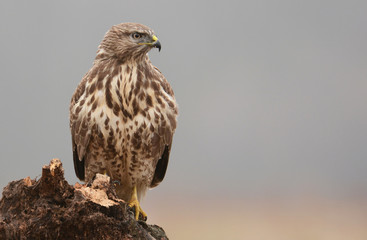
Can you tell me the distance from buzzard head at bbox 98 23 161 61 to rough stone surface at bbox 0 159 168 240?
179 cm

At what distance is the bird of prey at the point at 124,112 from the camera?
182 inches

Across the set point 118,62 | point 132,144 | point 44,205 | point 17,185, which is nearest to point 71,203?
point 44,205

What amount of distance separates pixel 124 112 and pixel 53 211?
1570 millimetres

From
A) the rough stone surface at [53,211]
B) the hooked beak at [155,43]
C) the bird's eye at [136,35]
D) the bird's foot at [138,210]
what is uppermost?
the bird's eye at [136,35]

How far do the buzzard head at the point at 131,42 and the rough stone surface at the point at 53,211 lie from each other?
179 centimetres

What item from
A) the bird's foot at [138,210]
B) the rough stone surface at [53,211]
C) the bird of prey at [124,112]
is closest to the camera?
the rough stone surface at [53,211]

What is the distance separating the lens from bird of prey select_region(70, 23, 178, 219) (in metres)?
4.63

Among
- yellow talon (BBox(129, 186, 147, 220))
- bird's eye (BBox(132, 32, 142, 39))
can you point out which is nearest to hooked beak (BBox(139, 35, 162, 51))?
bird's eye (BBox(132, 32, 142, 39))

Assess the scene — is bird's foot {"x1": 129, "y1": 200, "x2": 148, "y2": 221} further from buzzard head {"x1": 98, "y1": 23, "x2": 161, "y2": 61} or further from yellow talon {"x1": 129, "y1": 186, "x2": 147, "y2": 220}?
buzzard head {"x1": 98, "y1": 23, "x2": 161, "y2": 61}

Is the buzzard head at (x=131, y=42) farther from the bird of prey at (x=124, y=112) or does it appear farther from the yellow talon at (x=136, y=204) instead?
the yellow talon at (x=136, y=204)

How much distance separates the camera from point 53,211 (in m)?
3.21

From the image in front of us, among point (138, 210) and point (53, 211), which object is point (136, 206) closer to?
point (138, 210)

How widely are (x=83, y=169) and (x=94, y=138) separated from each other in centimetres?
61

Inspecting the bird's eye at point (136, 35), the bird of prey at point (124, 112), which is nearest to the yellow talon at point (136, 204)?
the bird of prey at point (124, 112)
